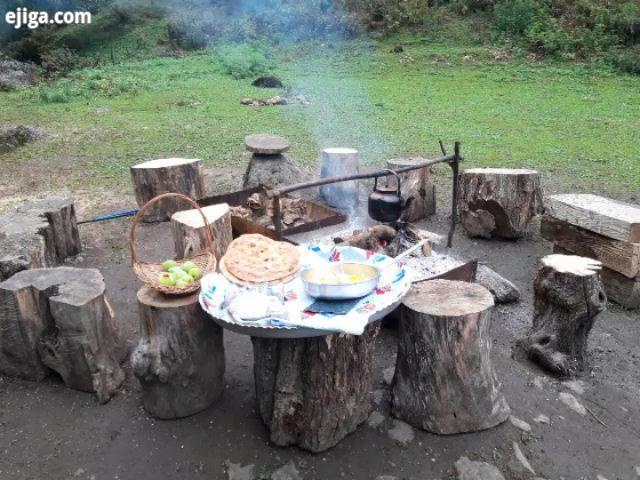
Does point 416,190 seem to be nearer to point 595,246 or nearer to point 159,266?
point 595,246

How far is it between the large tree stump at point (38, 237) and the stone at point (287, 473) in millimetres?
2894

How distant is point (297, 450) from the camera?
3.15 m

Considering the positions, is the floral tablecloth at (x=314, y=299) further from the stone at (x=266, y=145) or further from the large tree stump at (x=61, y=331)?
the stone at (x=266, y=145)

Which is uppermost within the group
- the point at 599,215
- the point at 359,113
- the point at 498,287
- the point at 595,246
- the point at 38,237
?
the point at 359,113

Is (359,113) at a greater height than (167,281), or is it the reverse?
(359,113)

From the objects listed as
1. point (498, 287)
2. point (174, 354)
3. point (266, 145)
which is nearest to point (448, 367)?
point (174, 354)

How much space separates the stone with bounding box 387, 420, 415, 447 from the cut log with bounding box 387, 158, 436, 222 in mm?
3542

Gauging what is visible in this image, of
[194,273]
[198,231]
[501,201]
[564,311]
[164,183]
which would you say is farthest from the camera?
[164,183]

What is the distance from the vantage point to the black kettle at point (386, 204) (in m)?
4.20

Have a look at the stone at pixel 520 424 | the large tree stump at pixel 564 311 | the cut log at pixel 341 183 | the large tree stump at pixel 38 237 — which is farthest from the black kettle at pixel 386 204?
the large tree stump at pixel 38 237

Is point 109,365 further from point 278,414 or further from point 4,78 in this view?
point 4,78

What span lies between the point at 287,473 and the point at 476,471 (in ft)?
3.39

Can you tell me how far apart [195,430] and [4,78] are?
17.7m

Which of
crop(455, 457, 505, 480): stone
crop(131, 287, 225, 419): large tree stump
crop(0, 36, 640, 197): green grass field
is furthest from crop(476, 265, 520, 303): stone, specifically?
crop(0, 36, 640, 197): green grass field
